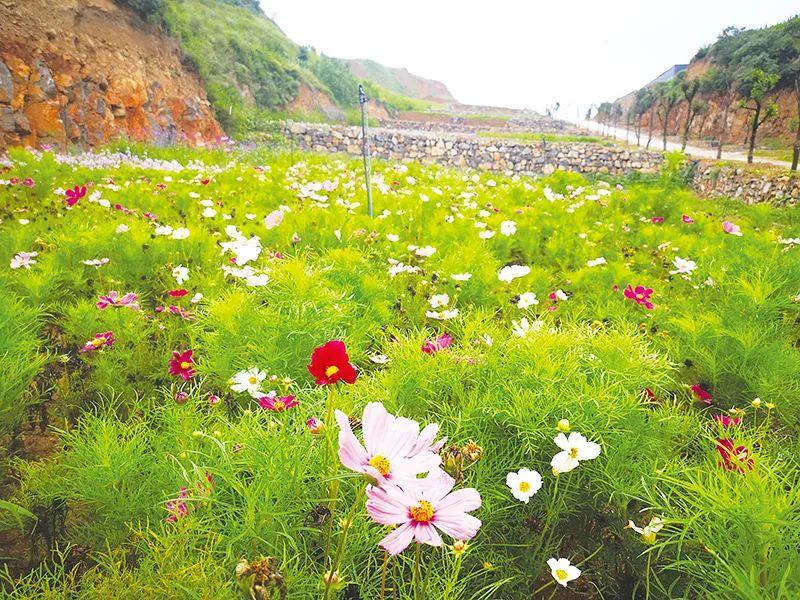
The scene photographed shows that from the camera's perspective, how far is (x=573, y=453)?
107 cm

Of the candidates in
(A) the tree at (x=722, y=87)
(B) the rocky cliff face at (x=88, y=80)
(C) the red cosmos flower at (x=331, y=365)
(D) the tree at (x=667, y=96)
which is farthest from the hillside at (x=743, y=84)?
(C) the red cosmos flower at (x=331, y=365)

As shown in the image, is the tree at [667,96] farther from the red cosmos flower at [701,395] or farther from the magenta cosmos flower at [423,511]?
the magenta cosmos flower at [423,511]

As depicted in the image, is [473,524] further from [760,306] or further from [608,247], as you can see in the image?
[608,247]

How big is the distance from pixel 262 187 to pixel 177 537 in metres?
4.97

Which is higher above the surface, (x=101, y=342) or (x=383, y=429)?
(x=383, y=429)

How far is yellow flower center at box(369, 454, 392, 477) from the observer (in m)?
0.73

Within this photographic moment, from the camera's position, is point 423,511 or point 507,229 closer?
point 423,511

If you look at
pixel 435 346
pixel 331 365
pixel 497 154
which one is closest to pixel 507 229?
pixel 435 346

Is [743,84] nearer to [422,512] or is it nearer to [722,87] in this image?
[722,87]

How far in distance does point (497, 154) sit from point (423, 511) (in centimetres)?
1925

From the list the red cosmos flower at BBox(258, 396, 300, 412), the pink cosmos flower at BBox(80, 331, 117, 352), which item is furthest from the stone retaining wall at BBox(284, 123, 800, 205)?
the red cosmos flower at BBox(258, 396, 300, 412)

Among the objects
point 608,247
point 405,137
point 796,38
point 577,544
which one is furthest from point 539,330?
point 796,38

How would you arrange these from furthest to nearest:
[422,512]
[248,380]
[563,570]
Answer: [248,380] → [563,570] → [422,512]

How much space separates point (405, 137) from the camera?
18203mm
